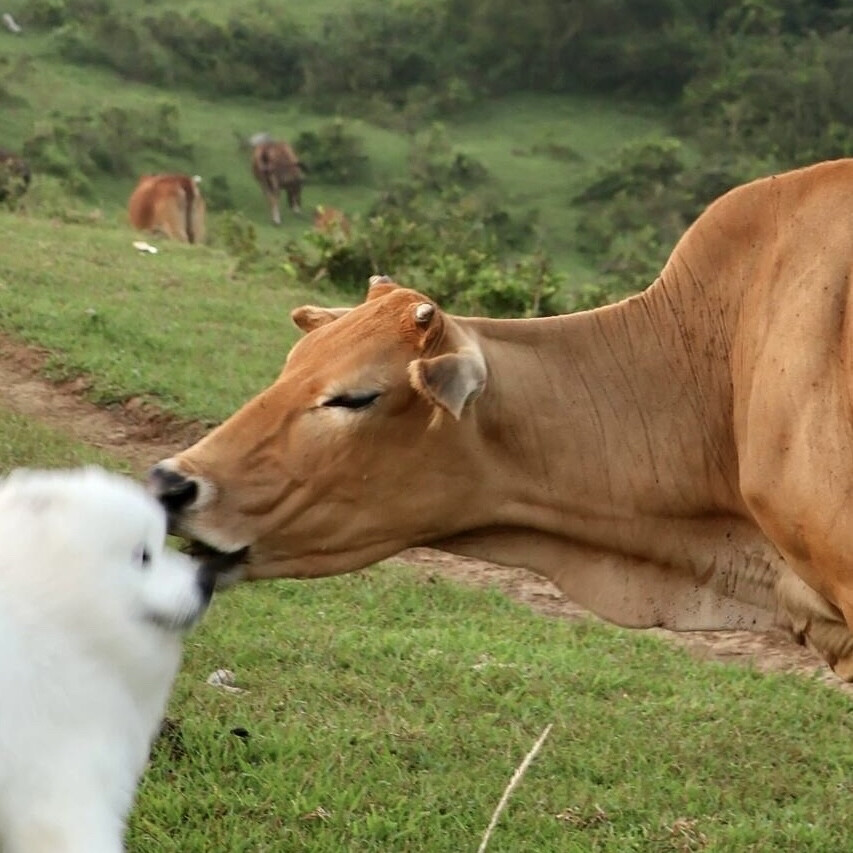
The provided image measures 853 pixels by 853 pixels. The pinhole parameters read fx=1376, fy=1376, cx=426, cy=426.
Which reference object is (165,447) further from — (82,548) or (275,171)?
(275,171)

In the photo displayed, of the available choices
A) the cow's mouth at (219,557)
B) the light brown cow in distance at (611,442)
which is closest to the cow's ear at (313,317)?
the light brown cow in distance at (611,442)

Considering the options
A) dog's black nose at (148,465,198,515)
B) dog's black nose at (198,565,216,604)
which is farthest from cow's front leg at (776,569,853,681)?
dog's black nose at (198,565,216,604)

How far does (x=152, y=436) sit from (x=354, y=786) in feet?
11.0

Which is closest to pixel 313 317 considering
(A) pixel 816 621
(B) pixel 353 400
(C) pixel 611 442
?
(B) pixel 353 400

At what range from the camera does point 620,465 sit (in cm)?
347

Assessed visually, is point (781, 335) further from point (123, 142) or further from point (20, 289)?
point (123, 142)

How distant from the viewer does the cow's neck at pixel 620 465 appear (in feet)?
11.2

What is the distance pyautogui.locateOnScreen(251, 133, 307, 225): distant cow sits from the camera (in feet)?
61.1

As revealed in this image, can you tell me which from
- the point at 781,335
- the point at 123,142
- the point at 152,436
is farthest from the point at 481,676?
the point at 123,142

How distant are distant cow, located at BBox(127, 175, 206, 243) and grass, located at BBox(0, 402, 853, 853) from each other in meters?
9.82

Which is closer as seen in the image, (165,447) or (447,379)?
(447,379)

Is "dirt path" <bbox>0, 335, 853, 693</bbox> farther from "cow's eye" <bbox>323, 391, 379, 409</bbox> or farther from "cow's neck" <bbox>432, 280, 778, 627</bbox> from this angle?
"cow's eye" <bbox>323, 391, 379, 409</bbox>

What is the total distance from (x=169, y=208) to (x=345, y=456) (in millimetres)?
11542

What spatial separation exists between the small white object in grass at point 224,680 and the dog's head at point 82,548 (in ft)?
5.80
